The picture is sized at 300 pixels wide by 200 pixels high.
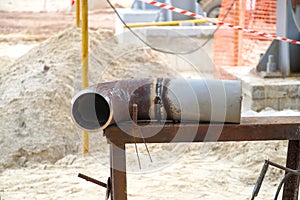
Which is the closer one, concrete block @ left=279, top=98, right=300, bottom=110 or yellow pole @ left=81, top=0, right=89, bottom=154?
yellow pole @ left=81, top=0, right=89, bottom=154

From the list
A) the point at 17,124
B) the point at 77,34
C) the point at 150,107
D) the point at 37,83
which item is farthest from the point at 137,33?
the point at 150,107

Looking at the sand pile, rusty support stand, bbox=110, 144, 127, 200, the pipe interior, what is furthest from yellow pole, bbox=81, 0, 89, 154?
rusty support stand, bbox=110, 144, 127, 200

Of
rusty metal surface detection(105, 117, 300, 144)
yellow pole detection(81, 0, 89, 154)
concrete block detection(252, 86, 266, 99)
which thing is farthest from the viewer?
concrete block detection(252, 86, 266, 99)

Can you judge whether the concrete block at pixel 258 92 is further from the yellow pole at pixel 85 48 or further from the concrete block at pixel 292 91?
the yellow pole at pixel 85 48

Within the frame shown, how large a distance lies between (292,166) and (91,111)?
134 centimetres

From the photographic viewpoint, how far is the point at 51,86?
7.50 meters

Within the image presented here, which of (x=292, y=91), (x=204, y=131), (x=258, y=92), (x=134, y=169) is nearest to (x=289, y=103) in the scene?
(x=292, y=91)

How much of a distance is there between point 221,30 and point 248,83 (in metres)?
3.12

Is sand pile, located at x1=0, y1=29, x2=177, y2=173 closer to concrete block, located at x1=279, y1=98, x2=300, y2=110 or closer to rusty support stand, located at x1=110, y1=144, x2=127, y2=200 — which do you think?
concrete block, located at x1=279, y1=98, x2=300, y2=110

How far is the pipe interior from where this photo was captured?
3381 millimetres

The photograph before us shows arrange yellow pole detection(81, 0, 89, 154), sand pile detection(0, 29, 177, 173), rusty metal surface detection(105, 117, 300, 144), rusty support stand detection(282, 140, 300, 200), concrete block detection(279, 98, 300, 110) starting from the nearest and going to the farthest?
rusty metal surface detection(105, 117, 300, 144), rusty support stand detection(282, 140, 300, 200), yellow pole detection(81, 0, 89, 154), sand pile detection(0, 29, 177, 173), concrete block detection(279, 98, 300, 110)

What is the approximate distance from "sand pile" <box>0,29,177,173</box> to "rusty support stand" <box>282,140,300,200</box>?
10.6 ft

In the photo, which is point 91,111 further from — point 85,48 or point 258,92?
point 258,92

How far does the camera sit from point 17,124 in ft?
22.8
